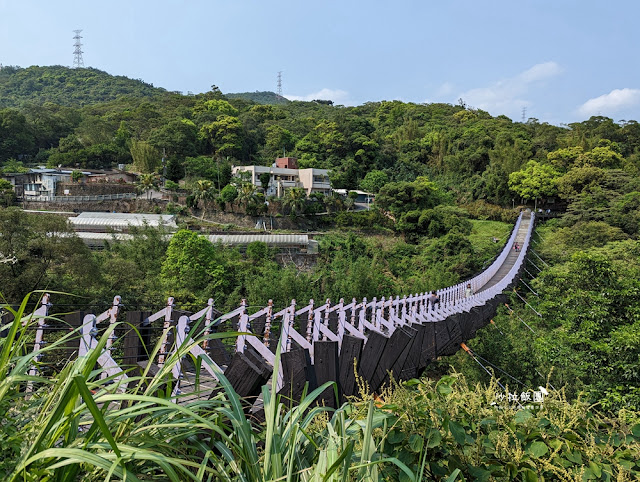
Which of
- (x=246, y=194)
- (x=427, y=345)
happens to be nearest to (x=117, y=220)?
(x=246, y=194)

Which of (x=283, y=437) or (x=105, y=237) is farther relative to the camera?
(x=105, y=237)

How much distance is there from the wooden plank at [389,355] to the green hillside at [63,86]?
6961cm

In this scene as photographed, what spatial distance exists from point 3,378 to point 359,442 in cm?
104

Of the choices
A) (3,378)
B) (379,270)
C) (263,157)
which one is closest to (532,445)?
(3,378)

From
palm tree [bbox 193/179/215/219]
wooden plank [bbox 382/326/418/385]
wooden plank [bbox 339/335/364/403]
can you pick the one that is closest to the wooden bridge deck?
wooden plank [bbox 382/326/418/385]

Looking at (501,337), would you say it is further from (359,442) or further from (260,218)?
(260,218)

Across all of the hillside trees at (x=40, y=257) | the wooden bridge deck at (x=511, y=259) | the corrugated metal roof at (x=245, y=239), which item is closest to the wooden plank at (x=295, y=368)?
the hillside trees at (x=40, y=257)

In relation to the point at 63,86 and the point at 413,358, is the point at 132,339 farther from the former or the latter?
the point at 63,86

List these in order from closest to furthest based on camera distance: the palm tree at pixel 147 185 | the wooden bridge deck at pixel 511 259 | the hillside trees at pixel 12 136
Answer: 1. the wooden bridge deck at pixel 511 259
2. the palm tree at pixel 147 185
3. the hillside trees at pixel 12 136

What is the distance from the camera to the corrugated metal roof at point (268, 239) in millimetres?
20922

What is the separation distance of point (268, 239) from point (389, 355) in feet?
58.2

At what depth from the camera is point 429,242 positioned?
2355cm

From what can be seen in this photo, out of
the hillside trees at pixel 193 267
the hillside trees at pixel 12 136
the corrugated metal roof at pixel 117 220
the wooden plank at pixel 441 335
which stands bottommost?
the hillside trees at pixel 193 267

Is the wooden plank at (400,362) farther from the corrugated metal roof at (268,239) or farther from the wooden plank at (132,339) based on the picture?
the corrugated metal roof at (268,239)
